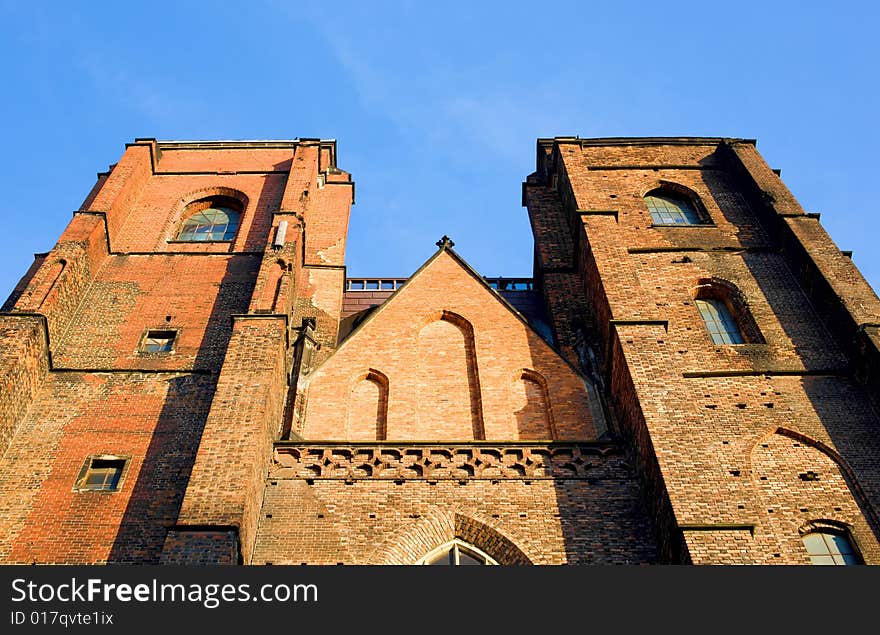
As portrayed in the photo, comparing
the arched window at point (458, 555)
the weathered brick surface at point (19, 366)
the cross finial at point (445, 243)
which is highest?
the cross finial at point (445, 243)

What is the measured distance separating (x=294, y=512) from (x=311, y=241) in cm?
887

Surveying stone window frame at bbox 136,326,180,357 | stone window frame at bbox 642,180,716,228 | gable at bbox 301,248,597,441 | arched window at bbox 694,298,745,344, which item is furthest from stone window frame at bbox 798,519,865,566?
stone window frame at bbox 136,326,180,357

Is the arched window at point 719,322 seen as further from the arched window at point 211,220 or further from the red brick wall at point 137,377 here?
the arched window at point 211,220

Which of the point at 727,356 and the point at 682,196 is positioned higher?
the point at 682,196

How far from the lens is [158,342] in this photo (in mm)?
15641

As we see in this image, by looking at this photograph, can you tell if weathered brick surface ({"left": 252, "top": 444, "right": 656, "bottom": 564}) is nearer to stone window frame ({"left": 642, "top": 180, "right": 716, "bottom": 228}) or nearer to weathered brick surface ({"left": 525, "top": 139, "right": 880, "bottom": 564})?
weathered brick surface ({"left": 525, "top": 139, "right": 880, "bottom": 564})

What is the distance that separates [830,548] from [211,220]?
14.5 metres

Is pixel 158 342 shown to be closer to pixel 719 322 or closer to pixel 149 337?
pixel 149 337

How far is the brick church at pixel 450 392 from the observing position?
457 inches

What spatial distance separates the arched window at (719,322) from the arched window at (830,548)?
4.65 metres

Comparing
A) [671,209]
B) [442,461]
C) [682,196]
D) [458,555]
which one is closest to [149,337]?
[442,461]

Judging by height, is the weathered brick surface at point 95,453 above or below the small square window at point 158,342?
below

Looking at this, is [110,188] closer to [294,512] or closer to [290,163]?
[290,163]

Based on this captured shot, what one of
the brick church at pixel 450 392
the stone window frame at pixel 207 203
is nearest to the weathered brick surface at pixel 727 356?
the brick church at pixel 450 392
